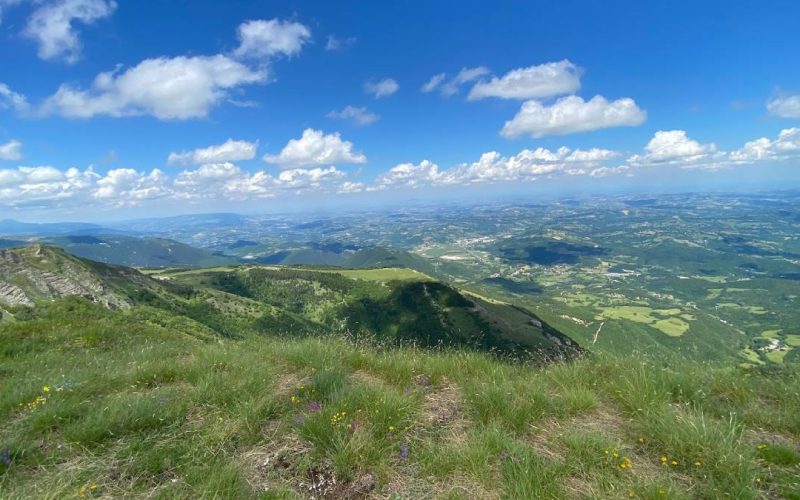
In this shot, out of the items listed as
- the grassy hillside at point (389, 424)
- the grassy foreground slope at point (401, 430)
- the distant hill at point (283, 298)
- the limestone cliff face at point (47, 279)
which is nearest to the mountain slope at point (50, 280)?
the limestone cliff face at point (47, 279)

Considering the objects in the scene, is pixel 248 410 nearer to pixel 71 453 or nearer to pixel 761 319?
pixel 71 453

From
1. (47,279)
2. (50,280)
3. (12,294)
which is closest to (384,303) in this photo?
(50,280)

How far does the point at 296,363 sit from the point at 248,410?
2146mm

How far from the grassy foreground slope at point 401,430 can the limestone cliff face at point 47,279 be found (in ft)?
300

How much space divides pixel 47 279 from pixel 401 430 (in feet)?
405

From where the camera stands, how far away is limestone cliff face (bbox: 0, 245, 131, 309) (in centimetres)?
7977

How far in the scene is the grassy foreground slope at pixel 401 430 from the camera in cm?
385

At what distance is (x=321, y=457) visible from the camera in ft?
14.5

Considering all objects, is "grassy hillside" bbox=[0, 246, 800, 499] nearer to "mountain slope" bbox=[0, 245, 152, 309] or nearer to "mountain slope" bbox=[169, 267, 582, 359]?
"mountain slope" bbox=[169, 267, 582, 359]

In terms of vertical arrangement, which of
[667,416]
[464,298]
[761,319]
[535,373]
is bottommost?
[761,319]

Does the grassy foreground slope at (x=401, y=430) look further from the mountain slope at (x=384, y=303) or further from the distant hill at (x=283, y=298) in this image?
the mountain slope at (x=384, y=303)

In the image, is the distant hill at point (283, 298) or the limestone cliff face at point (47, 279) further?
the distant hill at point (283, 298)

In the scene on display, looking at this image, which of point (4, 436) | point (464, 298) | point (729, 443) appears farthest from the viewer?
point (464, 298)

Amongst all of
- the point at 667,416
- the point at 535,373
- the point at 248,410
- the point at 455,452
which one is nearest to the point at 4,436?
the point at 248,410
